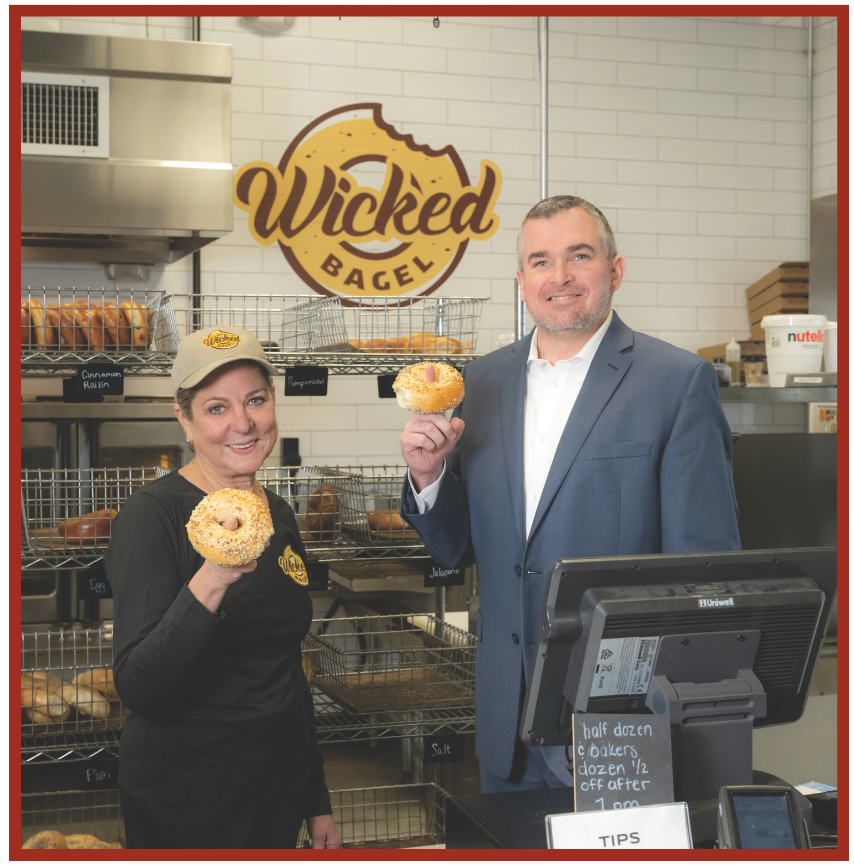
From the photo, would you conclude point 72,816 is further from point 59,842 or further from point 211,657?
point 211,657

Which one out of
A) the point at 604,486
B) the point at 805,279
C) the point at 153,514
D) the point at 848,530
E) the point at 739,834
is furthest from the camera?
the point at 805,279

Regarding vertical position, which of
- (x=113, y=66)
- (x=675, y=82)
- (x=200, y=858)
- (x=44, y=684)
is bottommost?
(x=44, y=684)

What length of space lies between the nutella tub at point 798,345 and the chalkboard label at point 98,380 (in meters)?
2.38

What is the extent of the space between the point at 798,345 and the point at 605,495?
201 centimetres

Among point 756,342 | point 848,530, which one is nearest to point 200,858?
point 848,530

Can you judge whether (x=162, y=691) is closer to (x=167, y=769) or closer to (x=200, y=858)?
(x=167, y=769)

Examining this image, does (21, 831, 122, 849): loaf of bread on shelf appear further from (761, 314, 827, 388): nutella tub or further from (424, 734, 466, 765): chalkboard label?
(761, 314, 827, 388): nutella tub

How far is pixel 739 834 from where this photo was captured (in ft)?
3.42

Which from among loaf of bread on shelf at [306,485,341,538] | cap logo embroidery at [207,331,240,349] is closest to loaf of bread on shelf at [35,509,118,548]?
loaf of bread on shelf at [306,485,341,538]

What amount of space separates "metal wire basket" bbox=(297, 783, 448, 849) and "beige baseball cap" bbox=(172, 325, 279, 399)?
71.4 inches

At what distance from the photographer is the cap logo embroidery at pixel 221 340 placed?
171 centimetres

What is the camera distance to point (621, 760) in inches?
42.6

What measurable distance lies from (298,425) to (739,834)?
12.3 feet

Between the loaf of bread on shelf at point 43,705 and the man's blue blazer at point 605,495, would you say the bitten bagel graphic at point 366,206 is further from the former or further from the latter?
the man's blue blazer at point 605,495
